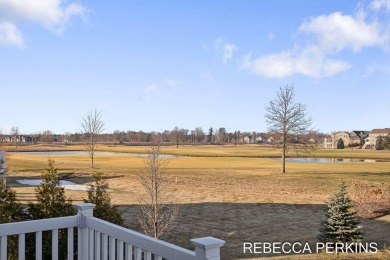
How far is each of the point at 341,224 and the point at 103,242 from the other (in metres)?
9.95

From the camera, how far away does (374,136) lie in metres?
120

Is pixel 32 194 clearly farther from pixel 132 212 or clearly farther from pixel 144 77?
pixel 144 77

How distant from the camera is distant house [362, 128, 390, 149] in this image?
11300cm

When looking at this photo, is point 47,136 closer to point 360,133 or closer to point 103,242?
point 360,133

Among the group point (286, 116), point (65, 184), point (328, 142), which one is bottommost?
point (65, 184)

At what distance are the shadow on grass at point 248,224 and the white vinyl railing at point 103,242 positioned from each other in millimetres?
8377

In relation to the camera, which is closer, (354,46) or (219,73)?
(354,46)

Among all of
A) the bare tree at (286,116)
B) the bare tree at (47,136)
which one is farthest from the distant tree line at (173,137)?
the bare tree at (286,116)

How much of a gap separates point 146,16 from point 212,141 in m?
143

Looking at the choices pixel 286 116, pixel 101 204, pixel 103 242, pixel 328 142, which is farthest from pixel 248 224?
pixel 328 142

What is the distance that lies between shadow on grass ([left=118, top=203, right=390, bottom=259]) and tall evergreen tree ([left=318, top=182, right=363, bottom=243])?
99cm

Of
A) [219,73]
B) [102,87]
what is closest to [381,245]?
[219,73]

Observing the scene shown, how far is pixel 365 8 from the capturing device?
16609 millimetres

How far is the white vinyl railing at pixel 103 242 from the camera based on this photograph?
2.63 metres
